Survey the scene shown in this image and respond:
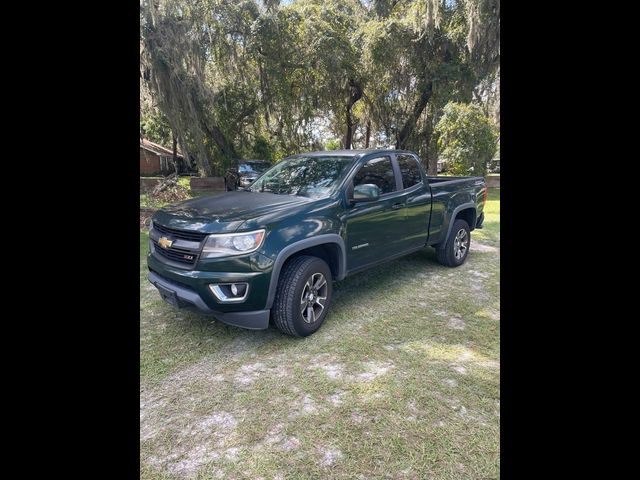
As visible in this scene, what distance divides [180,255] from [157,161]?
99.1 ft

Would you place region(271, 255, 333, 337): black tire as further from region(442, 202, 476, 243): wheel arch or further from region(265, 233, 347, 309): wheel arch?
region(442, 202, 476, 243): wheel arch

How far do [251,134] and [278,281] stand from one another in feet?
52.0

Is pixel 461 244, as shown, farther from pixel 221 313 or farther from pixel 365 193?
pixel 221 313

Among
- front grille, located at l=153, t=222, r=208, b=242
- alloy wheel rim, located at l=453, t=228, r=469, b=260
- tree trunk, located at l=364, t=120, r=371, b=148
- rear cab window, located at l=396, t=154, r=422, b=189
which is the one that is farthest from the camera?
tree trunk, located at l=364, t=120, r=371, b=148

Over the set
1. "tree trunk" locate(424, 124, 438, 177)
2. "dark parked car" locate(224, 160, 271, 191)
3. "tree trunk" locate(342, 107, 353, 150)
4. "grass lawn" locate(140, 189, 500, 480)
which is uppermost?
"tree trunk" locate(342, 107, 353, 150)

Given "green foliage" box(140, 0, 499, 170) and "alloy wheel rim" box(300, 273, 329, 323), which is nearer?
"alloy wheel rim" box(300, 273, 329, 323)

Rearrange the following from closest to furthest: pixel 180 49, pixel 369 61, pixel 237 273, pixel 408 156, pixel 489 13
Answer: pixel 237 273 < pixel 408 156 < pixel 180 49 < pixel 489 13 < pixel 369 61

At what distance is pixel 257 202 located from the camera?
3.55 metres

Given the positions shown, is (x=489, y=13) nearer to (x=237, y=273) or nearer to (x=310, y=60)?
(x=310, y=60)

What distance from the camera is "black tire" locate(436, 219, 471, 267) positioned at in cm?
548

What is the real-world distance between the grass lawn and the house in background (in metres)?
26.0

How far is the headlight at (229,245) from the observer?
297 centimetres

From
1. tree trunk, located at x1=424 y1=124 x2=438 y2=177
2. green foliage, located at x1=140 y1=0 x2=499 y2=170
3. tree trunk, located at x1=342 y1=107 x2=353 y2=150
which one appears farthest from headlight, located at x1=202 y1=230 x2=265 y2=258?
tree trunk, located at x1=342 y1=107 x2=353 y2=150
